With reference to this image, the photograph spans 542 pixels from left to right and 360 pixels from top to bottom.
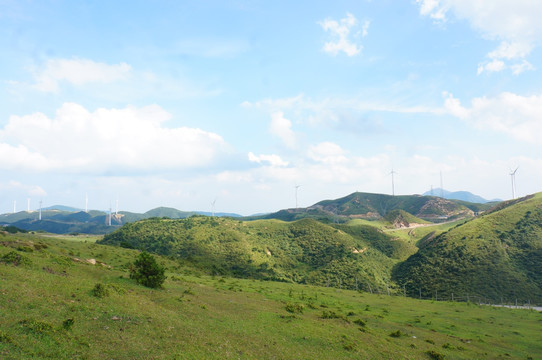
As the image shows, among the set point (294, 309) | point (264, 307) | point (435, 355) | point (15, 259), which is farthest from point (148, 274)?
point (435, 355)

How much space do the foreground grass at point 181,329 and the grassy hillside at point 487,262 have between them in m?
51.6

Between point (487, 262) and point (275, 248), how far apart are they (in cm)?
8121

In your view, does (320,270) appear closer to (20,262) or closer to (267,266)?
(267,266)

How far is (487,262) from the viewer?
10188 centimetres

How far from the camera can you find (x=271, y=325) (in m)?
31.0

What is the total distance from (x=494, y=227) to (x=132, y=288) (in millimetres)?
142118

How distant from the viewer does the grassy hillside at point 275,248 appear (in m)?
109

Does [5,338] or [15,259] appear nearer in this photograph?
[5,338]

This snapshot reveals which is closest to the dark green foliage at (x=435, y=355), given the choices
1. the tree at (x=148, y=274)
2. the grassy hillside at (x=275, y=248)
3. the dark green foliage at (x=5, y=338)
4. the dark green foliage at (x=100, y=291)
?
the tree at (x=148, y=274)

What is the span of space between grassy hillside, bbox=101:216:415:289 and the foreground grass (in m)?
58.9

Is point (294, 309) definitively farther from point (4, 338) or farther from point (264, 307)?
point (4, 338)

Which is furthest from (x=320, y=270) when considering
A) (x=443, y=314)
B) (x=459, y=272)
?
(x=443, y=314)

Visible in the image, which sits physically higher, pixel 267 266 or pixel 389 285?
pixel 267 266

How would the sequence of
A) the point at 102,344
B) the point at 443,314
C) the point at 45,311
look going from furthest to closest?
1. the point at 443,314
2. the point at 45,311
3. the point at 102,344
